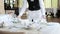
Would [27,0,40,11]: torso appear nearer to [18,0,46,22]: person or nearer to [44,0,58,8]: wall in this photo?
[18,0,46,22]: person

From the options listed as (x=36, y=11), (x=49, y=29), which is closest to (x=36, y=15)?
(x=36, y=11)

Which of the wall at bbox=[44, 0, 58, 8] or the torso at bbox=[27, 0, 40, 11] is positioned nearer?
the torso at bbox=[27, 0, 40, 11]

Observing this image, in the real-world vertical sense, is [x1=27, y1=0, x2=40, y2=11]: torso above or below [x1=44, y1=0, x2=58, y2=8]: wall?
below

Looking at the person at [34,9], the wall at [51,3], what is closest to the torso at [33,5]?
the person at [34,9]

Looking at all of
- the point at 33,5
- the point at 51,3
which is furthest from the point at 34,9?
the point at 51,3

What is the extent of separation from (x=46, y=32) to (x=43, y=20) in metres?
0.41

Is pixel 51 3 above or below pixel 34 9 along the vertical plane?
above

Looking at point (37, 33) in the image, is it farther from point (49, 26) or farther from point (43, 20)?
point (43, 20)

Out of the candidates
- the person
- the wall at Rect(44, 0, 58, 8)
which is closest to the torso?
the person

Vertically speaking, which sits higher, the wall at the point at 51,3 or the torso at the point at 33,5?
the wall at the point at 51,3

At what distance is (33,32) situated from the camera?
1880 mm

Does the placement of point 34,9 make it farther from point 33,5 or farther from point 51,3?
point 51,3

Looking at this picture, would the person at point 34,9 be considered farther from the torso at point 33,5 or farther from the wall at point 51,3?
the wall at point 51,3

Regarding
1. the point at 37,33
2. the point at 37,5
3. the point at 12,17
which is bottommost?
the point at 37,33
